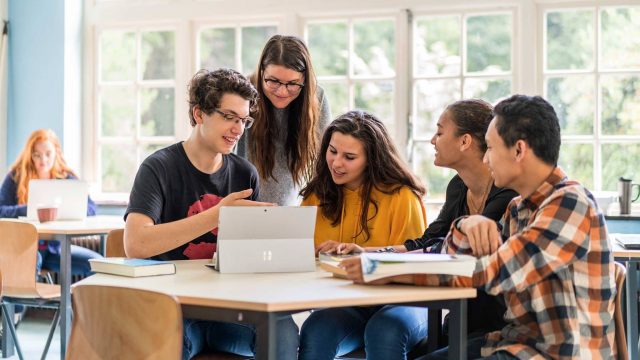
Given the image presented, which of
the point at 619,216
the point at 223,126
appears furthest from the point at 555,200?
the point at 619,216

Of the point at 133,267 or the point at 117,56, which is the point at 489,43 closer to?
the point at 117,56

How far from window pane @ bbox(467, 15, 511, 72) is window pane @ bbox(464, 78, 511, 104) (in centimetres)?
7

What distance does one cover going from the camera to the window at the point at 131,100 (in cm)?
574

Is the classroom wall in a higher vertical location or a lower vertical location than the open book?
higher

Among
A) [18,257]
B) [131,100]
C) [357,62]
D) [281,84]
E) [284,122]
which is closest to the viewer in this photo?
[281,84]

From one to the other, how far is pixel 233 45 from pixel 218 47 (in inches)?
4.5

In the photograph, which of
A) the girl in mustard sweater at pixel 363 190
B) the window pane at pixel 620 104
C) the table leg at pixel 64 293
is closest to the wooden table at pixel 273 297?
the girl in mustard sweater at pixel 363 190

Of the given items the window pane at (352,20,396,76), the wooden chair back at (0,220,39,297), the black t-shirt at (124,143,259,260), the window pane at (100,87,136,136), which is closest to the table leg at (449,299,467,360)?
the black t-shirt at (124,143,259,260)

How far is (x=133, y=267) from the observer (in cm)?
225

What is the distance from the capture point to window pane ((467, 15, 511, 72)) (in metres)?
5.02

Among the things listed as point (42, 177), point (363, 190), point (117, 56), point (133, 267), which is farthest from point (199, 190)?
point (117, 56)

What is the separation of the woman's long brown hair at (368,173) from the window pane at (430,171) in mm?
2277

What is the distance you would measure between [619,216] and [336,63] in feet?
6.44

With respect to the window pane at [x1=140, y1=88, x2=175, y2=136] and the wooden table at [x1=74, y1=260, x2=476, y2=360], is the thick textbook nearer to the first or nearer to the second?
the wooden table at [x1=74, y1=260, x2=476, y2=360]
